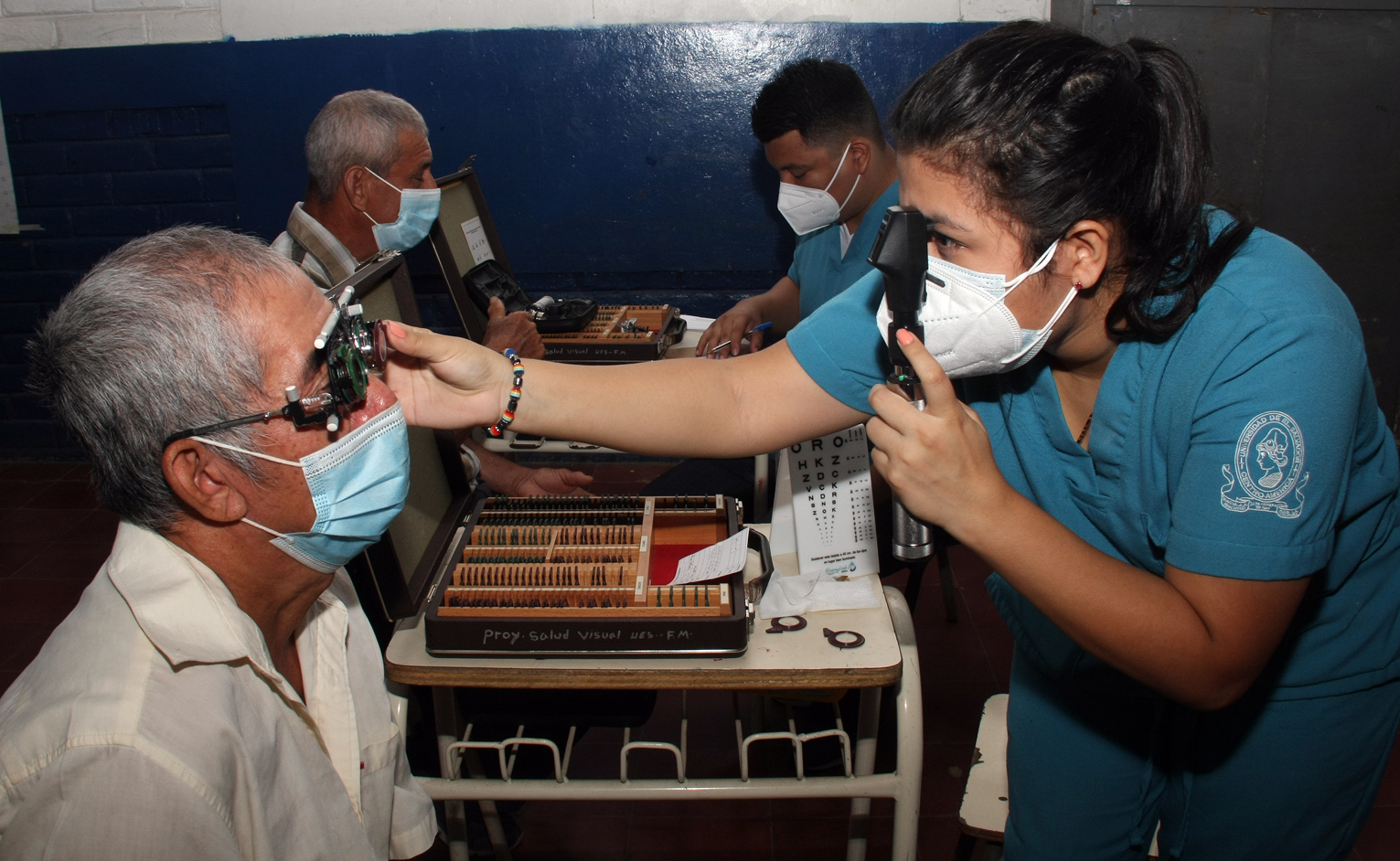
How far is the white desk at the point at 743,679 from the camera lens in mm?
1593

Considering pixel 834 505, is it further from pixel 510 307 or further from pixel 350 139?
pixel 350 139

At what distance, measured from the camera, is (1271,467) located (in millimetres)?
1082

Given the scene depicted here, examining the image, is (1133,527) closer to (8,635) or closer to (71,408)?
(71,408)

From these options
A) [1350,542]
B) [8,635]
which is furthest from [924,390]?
[8,635]

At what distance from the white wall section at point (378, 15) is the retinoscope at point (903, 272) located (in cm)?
341

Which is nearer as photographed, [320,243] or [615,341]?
[320,243]

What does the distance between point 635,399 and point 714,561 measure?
36 centimetres

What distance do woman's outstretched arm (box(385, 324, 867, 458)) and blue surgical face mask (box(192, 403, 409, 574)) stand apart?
0.34 ft

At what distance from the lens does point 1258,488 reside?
1087mm

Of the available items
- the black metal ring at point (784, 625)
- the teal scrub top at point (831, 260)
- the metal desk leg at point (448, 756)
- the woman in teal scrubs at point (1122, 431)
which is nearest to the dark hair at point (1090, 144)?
the woman in teal scrubs at point (1122, 431)

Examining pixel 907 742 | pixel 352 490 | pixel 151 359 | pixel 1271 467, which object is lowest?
pixel 907 742

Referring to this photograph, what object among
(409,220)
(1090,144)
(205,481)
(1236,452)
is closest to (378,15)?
(409,220)

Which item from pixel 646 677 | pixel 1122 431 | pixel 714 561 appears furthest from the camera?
pixel 714 561

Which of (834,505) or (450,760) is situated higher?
(834,505)
